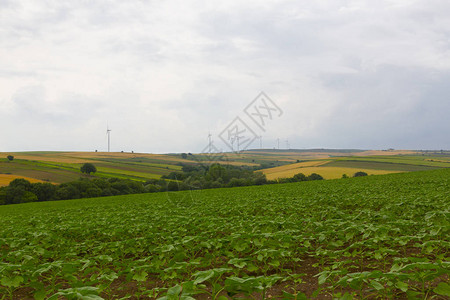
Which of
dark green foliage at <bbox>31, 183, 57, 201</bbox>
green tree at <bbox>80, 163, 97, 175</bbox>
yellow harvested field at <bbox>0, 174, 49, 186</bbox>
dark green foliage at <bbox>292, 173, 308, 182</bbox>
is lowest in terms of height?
dark green foliage at <bbox>31, 183, 57, 201</bbox>

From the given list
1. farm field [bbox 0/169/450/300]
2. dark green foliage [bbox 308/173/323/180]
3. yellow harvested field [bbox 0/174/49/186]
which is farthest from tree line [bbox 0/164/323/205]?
farm field [bbox 0/169/450/300]

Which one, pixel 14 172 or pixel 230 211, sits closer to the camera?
pixel 230 211

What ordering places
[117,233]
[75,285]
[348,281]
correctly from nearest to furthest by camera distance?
1. [348,281]
2. [75,285]
3. [117,233]

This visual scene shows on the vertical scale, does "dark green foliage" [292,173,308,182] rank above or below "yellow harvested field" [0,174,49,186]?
below

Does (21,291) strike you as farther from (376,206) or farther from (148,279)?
(376,206)

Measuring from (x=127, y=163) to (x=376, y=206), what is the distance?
103477mm

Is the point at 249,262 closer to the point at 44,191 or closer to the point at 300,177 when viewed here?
the point at 300,177

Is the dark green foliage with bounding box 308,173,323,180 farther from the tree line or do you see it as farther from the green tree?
the green tree

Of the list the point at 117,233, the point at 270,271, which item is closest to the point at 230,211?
the point at 117,233

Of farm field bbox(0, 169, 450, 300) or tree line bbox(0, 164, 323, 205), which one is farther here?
tree line bbox(0, 164, 323, 205)

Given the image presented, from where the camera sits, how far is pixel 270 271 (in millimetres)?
7645

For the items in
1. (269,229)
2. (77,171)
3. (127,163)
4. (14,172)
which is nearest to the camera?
(269,229)

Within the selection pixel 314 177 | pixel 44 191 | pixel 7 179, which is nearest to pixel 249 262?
pixel 314 177

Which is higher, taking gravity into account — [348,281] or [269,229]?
[348,281]
